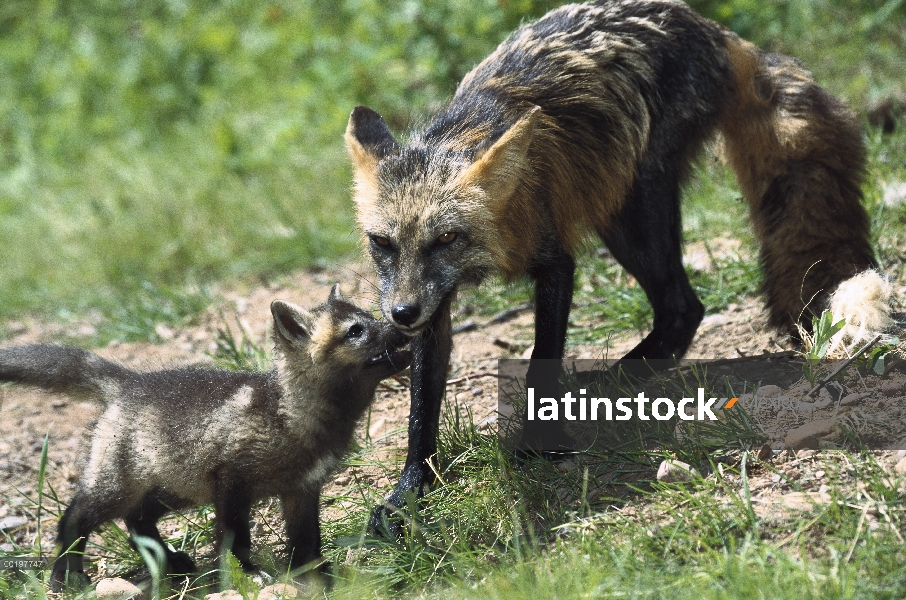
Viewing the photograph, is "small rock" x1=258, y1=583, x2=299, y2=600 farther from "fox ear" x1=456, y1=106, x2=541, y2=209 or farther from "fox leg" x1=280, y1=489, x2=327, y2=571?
"fox ear" x1=456, y1=106, x2=541, y2=209

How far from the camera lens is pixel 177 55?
12641 millimetres

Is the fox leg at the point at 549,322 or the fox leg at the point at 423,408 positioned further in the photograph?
the fox leg at the point at 549,322

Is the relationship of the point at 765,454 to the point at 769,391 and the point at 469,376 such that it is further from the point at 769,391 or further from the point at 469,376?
the point at 469,376

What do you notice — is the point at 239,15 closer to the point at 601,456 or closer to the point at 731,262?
the point at 731,262

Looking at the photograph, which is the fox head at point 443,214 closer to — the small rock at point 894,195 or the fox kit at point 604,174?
the fox kit at point 604,174

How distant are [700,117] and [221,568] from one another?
352cm

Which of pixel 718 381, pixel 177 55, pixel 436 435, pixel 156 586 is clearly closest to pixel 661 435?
pixel 718 381

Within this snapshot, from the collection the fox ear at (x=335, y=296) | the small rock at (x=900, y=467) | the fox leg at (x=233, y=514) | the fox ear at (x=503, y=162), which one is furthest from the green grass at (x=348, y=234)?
the fox ear at (x=335, y=296)

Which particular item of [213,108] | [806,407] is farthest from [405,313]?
[213,108]

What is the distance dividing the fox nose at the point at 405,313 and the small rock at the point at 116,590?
5.48ft

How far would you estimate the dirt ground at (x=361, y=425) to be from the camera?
511 centimetres

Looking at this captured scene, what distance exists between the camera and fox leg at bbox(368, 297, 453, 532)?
15.3ft

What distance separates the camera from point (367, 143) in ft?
16.0

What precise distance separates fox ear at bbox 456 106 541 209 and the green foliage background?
3.53 ft
